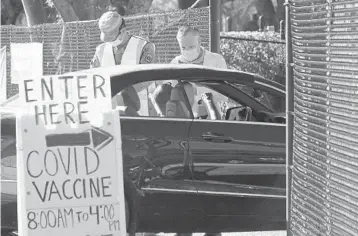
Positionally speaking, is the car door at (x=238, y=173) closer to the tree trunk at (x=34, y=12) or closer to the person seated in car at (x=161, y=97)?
the person seated in car at (x=161, y=97)

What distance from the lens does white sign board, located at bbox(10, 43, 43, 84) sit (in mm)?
15547

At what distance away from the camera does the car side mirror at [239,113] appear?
836 cm

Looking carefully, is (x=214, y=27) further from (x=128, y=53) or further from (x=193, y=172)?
(x=193, y=172)

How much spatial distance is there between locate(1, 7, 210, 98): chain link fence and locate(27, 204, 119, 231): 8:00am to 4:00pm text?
22.7ft

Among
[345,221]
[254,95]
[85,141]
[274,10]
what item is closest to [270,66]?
[254,95]

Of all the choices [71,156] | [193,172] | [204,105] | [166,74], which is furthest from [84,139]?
[204,105]

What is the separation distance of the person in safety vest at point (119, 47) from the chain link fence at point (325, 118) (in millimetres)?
4323

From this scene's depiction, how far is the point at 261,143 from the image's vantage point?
316 inches

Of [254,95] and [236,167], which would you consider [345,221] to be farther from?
[254,95]

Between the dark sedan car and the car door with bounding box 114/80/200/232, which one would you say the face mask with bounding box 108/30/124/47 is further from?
the car door with bounding box 114/80/200/232

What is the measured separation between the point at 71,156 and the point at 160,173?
1642 mm

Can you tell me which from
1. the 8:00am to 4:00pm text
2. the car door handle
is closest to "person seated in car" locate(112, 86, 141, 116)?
the car door handle

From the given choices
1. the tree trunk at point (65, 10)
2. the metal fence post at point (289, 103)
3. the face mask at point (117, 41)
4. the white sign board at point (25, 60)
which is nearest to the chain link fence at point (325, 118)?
the metal fence post at point (289, 103)

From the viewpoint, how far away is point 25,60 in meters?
16.3
